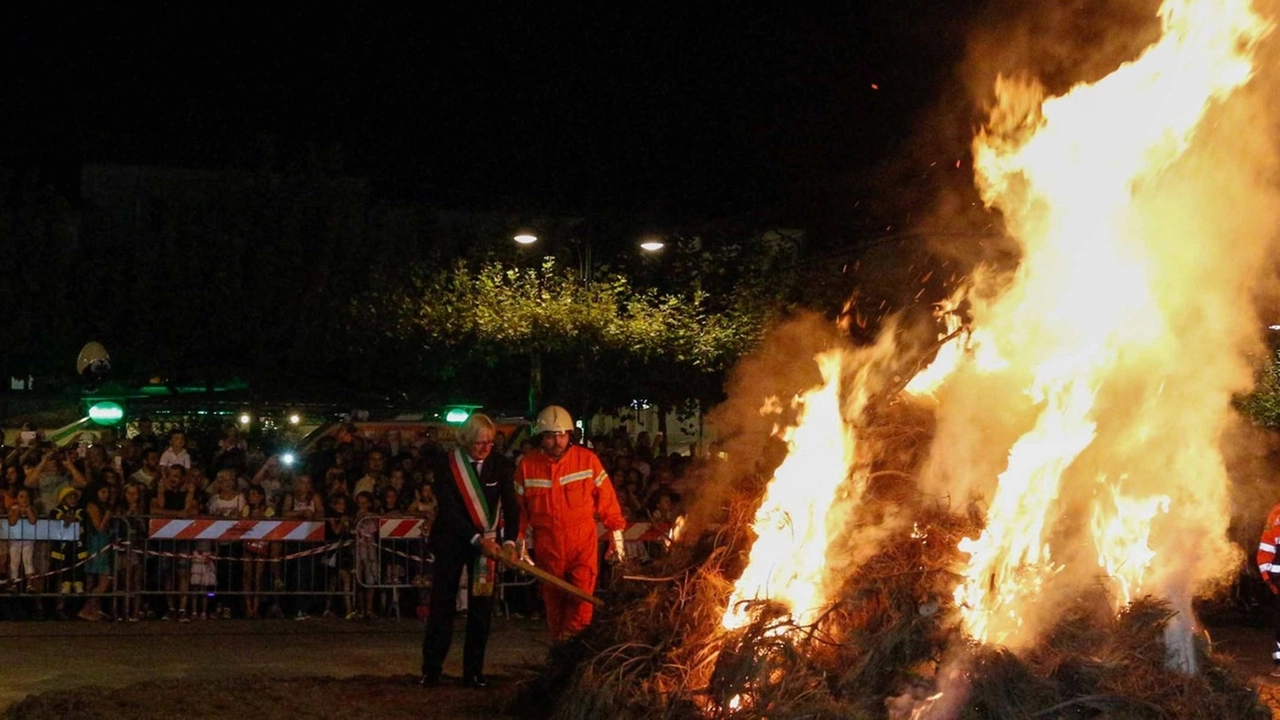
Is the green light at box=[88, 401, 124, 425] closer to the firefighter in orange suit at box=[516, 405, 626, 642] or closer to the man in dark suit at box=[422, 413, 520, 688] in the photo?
the man in dark suit at box=[422, 413, 520, 688]

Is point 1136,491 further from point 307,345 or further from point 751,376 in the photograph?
point 307,345

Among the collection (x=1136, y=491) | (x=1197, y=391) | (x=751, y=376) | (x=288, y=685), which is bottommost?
(x=288, y=685)

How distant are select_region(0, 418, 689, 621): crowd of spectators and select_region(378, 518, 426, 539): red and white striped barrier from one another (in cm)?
11

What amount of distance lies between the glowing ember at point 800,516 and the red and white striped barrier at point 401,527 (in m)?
6.43

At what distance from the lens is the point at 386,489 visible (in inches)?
586

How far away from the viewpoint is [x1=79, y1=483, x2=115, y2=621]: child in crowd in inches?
538

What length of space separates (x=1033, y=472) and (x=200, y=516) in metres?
8.57

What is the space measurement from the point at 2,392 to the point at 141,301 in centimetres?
559

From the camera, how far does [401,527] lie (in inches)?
563

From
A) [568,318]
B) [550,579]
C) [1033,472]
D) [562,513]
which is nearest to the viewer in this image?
[1033,472]

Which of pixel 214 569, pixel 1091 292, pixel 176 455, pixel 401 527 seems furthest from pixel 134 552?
pixel 1091 292

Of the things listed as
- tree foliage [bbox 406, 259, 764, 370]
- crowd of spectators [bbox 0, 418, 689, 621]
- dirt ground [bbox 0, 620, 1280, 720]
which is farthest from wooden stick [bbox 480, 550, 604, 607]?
tree foliage [bbox 406, 259, 764, 370]

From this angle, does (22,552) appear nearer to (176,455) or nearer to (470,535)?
(176,455)

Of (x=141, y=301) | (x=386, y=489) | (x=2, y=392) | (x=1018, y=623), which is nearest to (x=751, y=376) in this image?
(x=386, y=489)
